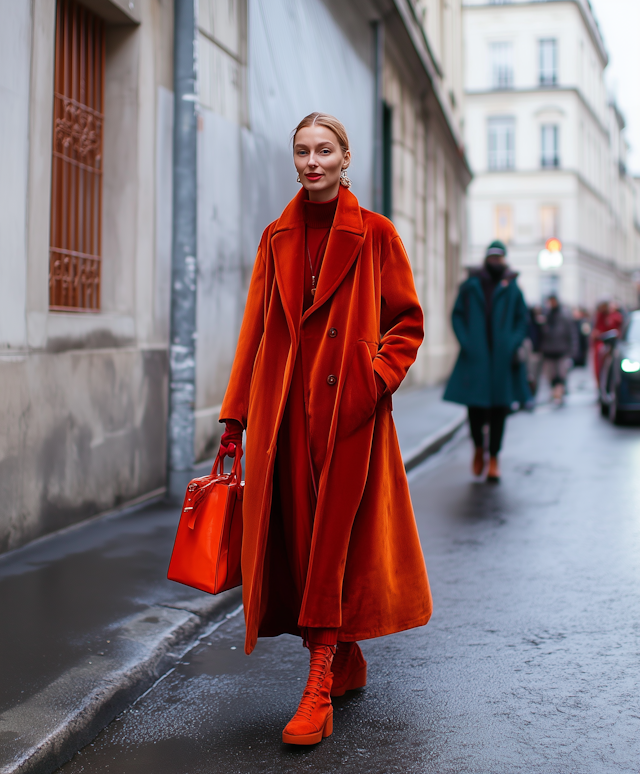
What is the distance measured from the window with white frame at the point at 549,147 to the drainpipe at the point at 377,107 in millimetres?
34487

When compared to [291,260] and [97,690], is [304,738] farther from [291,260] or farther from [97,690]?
[291,260]

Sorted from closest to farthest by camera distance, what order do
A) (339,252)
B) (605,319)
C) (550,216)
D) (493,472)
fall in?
1. (339,252)
2. (493,472)
3. (605,319)
4. (550,216)

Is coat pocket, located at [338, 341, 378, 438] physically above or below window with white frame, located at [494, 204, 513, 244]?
below

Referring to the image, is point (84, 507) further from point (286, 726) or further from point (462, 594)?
point (286, 726)

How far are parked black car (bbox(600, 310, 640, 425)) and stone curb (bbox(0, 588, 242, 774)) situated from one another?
878 centimetres

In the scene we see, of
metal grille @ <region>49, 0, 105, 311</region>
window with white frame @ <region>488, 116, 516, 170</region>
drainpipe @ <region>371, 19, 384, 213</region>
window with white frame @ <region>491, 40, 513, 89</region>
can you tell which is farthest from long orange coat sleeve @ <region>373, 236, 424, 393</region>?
window with white frame @ <region>491, 40, 513, 89</region>

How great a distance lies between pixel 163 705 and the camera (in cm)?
328

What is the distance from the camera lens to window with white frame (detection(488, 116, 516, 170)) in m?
47.6

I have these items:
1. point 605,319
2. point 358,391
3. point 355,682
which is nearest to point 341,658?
point 355,682

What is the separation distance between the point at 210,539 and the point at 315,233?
40.6 inches

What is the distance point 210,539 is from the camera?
301 centimetres

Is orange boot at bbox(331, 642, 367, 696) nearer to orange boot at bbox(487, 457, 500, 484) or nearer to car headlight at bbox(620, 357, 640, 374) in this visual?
orange boot at bbox(487, 457, 500, 484)

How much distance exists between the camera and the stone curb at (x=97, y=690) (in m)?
2.74

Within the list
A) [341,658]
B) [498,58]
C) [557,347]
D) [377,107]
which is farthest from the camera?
[498,58]
